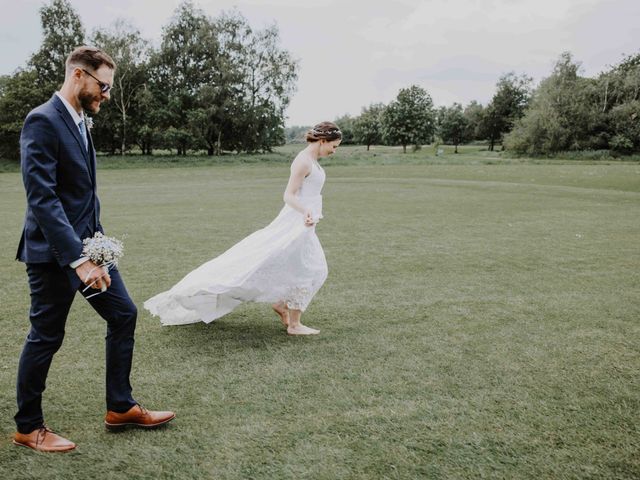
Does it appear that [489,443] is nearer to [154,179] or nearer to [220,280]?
[220,280]

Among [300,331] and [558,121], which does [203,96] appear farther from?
[300,331]

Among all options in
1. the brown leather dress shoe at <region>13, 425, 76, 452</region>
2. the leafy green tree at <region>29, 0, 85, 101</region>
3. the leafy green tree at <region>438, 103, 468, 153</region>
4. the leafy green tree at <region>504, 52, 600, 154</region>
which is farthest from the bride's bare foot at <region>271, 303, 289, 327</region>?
the leafy green tree at <region>438, 103, 468, 153</region>

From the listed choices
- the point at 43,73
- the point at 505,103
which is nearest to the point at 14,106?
the point at 43,73

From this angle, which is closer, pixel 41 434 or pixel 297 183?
pixel 41 434

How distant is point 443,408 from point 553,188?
77.3ft

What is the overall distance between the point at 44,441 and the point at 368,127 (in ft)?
423

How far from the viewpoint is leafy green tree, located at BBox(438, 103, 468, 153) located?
118188mm

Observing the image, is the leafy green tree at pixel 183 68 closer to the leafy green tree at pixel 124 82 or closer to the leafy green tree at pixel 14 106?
the leafy green tree at pixel 124 82

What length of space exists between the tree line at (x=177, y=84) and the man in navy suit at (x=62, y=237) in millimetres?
53719

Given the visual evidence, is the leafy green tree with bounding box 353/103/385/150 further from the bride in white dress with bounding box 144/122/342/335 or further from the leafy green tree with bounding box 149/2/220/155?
the bride in white dress with bounding box 144/122/342/335

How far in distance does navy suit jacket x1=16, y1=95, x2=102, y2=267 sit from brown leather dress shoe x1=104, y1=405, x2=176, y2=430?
49.9 inches

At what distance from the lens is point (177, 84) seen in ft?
195

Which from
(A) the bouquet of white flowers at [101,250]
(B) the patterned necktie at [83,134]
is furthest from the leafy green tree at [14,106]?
(A) the bouquet of white flowers at [101,250]

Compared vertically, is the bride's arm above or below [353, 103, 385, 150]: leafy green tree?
below
